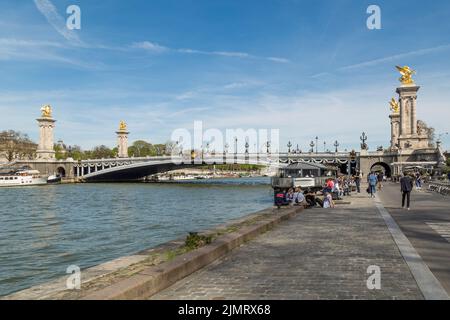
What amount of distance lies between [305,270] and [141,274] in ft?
9.73

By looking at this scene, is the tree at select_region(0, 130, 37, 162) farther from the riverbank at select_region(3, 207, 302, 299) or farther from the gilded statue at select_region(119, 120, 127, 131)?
the riverbank at select_region(3, 207, 302, 299)

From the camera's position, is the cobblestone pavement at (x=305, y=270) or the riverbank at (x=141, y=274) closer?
the riverbank at (x=141, y=274)

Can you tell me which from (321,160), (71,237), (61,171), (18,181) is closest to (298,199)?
(71,237)

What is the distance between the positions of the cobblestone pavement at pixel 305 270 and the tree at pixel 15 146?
108m

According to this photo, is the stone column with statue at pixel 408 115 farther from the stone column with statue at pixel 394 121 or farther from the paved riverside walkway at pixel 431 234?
the paved riverside walkway at pixel 431 234

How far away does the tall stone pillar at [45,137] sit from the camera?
107625mm

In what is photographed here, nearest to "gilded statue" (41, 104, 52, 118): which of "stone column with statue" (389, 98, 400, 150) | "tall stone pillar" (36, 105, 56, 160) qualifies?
"tall stone pillar" (36, 105, 56, 160)

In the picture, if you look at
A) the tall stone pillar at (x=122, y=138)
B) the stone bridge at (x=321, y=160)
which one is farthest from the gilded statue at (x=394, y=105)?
the tall stone pillar at (x=122, y=138)

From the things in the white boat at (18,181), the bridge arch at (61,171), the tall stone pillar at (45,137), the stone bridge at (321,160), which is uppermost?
the tall stone pillar at (45,137)

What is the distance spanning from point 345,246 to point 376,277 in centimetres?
298

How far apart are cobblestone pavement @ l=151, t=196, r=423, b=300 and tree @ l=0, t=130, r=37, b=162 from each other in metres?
108
